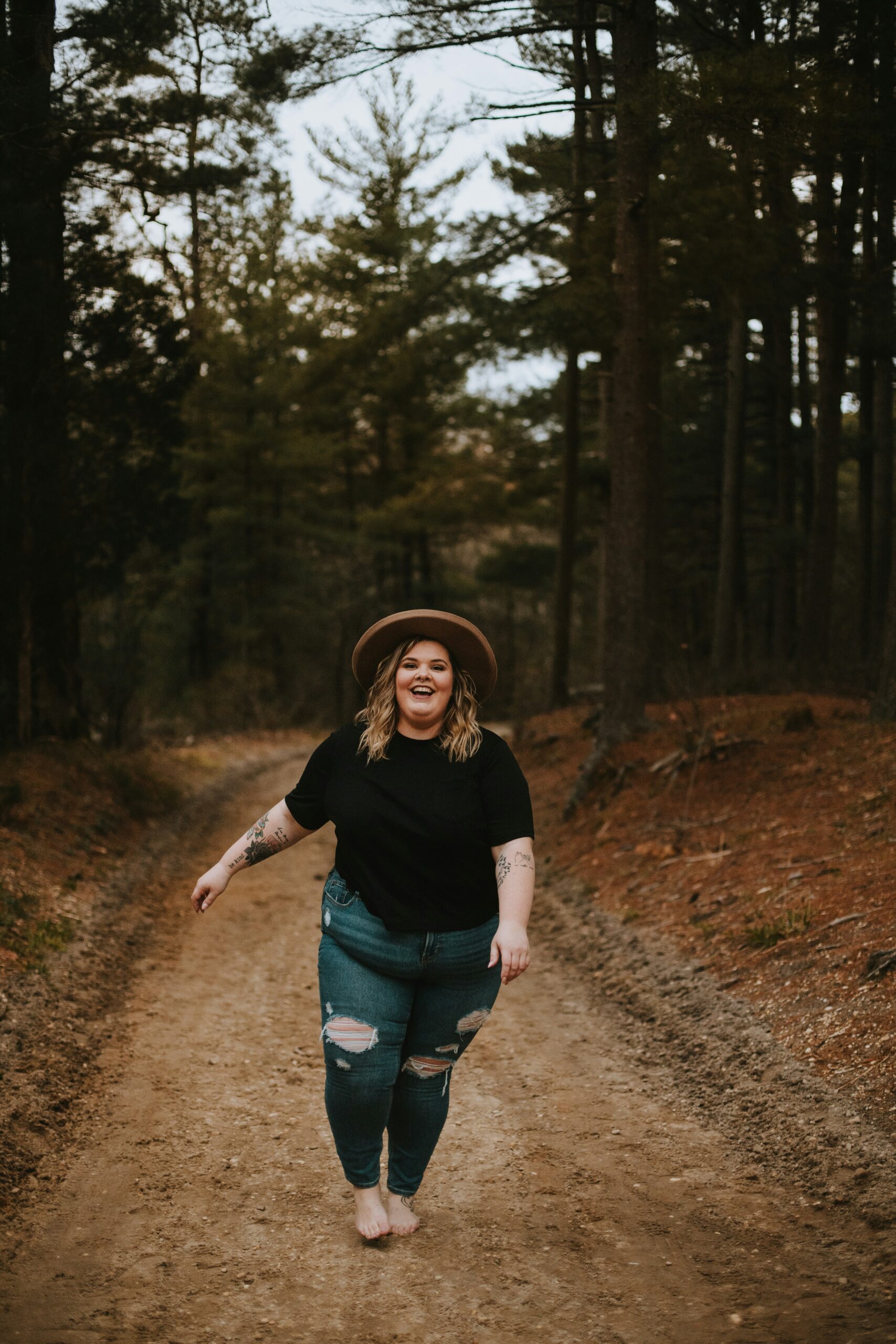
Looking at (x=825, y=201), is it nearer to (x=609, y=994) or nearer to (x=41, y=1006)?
(x=609, y=994)

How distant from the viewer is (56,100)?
340 inches

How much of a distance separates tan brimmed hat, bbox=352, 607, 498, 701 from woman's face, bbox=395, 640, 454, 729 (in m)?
0.06

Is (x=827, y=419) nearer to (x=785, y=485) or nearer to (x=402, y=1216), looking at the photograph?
(x=785, y=485)

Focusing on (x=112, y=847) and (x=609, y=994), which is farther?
(x=112, y=847)

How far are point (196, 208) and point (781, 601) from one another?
47.2 ft

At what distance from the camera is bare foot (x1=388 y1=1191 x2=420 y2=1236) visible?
3.49 metres

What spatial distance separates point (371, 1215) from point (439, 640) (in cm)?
185

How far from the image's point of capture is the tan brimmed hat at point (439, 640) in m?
3.51

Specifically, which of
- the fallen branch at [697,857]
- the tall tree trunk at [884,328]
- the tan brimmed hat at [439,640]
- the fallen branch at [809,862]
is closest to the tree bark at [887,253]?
the tall tree trunk at [884,328]

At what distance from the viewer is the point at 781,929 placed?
5.80m

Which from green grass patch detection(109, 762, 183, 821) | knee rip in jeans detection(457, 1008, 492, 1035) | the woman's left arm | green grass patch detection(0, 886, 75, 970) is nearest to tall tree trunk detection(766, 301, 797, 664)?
green grass patch detection(109, 762, 183, 821)

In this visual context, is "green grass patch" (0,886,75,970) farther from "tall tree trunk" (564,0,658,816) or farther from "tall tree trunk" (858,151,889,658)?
"tall tree trunk" (858,151,889,658)

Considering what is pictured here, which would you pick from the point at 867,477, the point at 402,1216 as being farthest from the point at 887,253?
the point at 402,1216

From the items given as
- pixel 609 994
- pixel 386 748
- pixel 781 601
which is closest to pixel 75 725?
pixel 609 994
